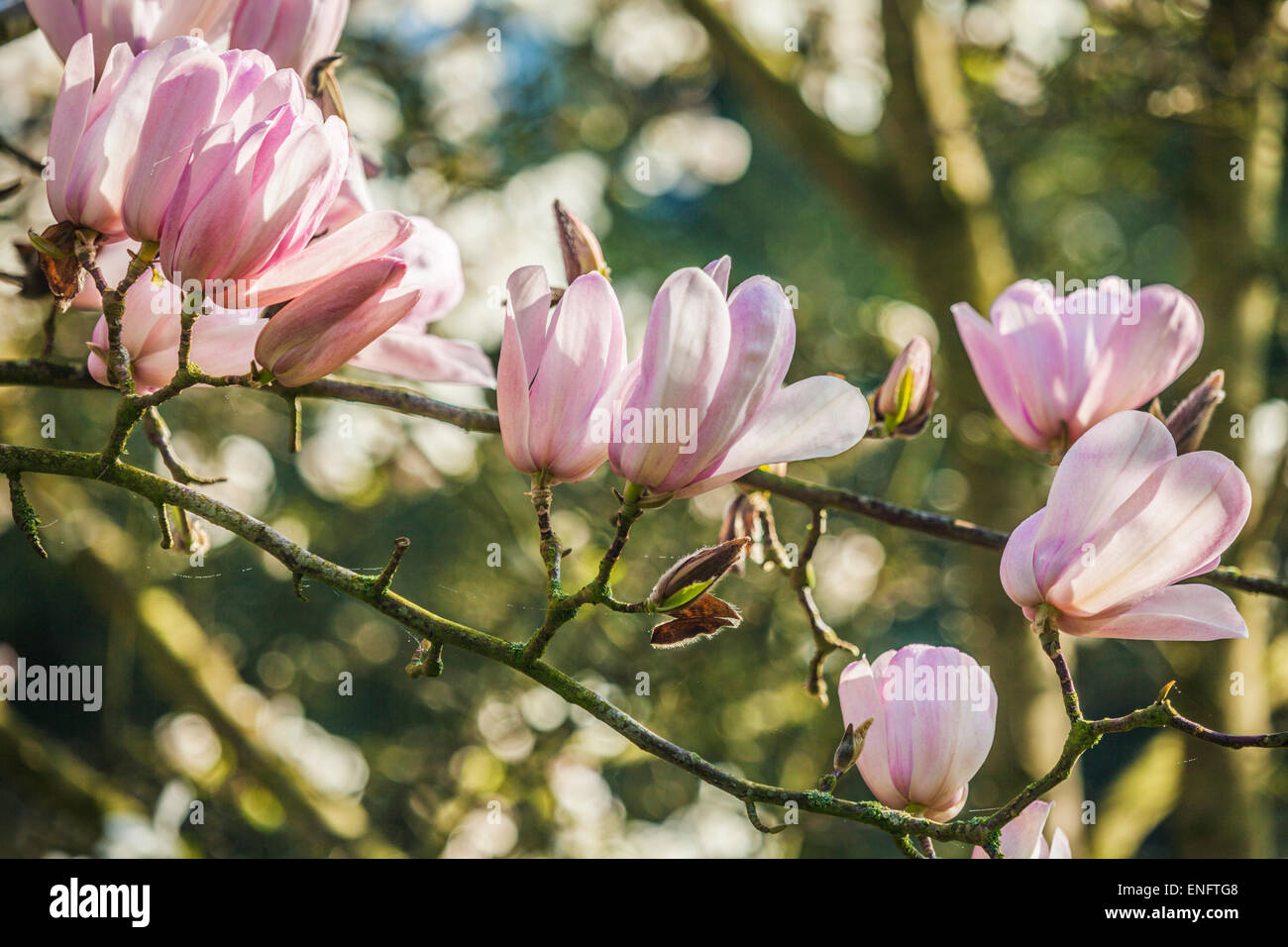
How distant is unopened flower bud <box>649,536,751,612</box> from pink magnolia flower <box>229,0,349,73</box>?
328mm

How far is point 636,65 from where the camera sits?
2.36 m

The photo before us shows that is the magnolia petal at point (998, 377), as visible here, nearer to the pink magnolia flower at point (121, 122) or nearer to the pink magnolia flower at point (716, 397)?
the pink magnolia flower at point (716, 397)

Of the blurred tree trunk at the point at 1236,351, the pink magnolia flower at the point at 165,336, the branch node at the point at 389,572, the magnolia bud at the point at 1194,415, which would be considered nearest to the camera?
the branch node at the point at 389,572

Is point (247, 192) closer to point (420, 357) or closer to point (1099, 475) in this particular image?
point (420, 357)

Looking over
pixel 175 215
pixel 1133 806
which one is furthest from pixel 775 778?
pixel 175 215

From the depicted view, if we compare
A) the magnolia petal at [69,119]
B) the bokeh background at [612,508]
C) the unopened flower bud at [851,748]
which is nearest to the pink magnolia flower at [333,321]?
the magnolia petal at [69,119]

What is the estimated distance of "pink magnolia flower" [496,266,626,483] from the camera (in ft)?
1.37

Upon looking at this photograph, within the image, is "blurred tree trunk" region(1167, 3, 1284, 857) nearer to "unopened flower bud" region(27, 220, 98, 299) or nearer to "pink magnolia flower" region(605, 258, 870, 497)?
"pink magnolia flower" region(605, 258, 870, 497)

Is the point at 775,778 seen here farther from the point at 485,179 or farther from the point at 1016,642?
the point at 485,179

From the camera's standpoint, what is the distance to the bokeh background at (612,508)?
1.58 m

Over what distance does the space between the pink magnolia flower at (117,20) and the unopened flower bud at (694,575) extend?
35 cm

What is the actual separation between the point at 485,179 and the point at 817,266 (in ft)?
5.02

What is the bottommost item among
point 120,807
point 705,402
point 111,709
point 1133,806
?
point 1133,806

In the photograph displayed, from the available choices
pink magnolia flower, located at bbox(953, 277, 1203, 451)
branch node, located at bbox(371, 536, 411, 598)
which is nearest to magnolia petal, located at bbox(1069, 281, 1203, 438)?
pink magnolia flower, located at bbox(953, 277, 1203, 451)
